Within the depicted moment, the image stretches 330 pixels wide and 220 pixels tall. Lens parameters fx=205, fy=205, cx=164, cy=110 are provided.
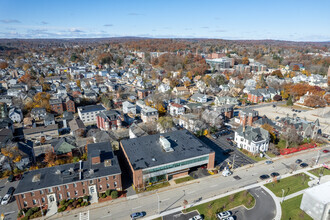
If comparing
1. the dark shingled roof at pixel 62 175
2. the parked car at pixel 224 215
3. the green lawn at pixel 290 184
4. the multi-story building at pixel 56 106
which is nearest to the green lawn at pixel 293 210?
the green lawn at pixel 290 184

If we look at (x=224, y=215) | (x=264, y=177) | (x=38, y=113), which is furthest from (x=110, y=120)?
(x=264, y=177)

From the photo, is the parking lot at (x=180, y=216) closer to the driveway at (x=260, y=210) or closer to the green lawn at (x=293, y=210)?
the driveway at (x=260, y=210)

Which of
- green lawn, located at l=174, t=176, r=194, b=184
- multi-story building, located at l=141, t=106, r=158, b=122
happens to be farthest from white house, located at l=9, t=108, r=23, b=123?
green lawn, located at l=174, t=176, r=194, b=184

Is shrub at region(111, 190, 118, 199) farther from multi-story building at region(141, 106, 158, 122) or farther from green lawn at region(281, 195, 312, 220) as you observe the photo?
multi-story building at region(141, 106, 158, 122)

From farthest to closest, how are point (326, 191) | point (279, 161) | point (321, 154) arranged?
point (321, 154) → point (279, 161) → point (326, 191)

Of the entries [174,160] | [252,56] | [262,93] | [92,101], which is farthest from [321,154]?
[252,56]

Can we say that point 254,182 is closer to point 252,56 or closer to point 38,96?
point 38,96
